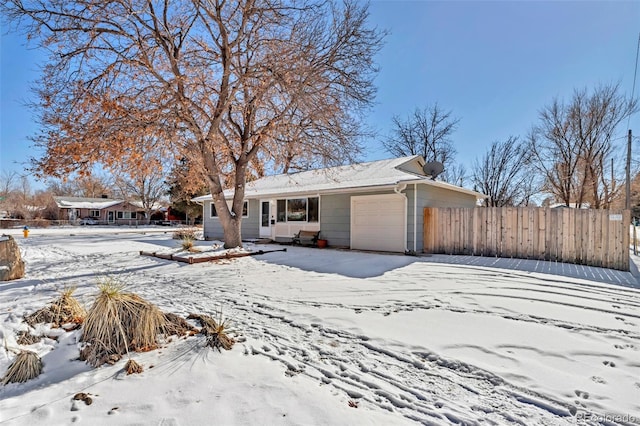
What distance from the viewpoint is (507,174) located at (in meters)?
23.8

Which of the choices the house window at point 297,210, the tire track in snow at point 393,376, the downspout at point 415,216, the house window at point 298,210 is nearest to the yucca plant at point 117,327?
the tire track in snow at point 393,376

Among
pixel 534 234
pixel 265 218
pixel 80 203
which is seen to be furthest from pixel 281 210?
pixel 80 203

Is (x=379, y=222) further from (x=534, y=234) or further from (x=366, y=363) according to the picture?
(x=366, y=363)

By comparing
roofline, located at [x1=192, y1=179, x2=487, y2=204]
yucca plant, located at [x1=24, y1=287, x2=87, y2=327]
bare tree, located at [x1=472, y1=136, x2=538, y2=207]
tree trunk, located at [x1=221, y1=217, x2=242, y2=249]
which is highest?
bare tree, located at [x1=472, y1=136, x2=538, y2=207]

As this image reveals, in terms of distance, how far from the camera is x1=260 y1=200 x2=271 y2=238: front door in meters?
14.8

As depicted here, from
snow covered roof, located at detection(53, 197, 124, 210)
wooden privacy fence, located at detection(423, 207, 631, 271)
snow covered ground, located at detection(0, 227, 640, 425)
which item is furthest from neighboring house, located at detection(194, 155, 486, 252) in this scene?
snow covered roof, located at detection(53, 197, 124, 210)

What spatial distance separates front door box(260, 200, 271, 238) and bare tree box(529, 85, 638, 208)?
734 inches

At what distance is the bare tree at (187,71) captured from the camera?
7.54 meters

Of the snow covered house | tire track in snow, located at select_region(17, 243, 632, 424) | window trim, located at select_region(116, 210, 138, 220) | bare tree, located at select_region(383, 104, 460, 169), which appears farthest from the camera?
window trim, located at select_region(116, 210, 138, 220)

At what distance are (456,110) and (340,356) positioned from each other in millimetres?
24770

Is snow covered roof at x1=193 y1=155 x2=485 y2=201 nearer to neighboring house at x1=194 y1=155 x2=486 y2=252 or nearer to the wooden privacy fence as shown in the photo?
neighboring house at x1=194 y1=155 x2=486 y2=252

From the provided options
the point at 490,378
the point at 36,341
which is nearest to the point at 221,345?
the point at 36,341

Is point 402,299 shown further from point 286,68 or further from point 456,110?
point 456,110

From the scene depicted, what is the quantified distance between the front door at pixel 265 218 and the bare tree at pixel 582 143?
61.1 ft
